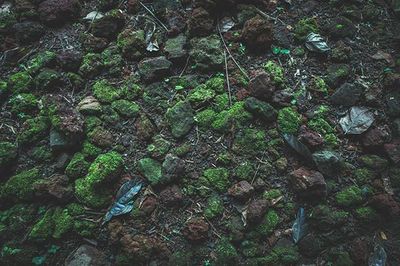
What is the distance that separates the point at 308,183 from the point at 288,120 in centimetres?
53

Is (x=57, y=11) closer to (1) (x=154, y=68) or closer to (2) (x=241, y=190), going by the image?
(1) (x=154, y=68)

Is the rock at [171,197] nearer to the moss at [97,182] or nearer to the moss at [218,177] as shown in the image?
the moss at [218,177]

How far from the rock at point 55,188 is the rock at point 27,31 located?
1392 mm

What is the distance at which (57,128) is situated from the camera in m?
2.29

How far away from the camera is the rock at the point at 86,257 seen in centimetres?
Answer: 201

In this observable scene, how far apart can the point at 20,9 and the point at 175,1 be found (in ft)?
4.76

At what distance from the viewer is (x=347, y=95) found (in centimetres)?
252

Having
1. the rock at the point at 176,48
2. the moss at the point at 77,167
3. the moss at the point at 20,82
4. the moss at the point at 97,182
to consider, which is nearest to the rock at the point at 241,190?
the moss at the point at 97,182

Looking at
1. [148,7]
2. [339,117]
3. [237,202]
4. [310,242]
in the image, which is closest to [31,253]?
[237,202]

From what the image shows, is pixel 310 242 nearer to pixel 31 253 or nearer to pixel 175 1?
pixel 31 253

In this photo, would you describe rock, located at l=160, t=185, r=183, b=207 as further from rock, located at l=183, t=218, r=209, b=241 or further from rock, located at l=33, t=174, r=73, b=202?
rock, located at l=33, t=174, r=73, b=202

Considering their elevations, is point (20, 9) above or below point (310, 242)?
above

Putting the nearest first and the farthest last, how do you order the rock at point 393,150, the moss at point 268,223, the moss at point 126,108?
the moss at point 268,223, the rock at point 393,150, the moss at point 126,108

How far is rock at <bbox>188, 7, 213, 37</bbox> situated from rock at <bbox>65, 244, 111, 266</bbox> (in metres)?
1.96
